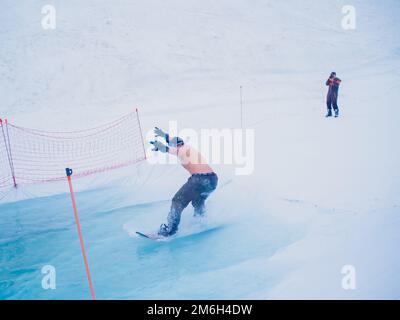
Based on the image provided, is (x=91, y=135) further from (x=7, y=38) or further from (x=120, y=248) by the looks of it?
(x=7, y=38)

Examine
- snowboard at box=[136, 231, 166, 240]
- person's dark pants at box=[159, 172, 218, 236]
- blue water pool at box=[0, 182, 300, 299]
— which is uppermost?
person's dark pants at box=[159, 172, 218, 236]

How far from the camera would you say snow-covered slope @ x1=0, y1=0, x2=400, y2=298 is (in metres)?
3.33

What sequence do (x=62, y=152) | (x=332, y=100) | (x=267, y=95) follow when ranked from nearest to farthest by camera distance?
(x=62, y=152) < (x=332, y=100) < (x=267, y=95)

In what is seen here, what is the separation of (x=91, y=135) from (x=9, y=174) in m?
1.92

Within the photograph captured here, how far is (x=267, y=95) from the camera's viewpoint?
9.73m

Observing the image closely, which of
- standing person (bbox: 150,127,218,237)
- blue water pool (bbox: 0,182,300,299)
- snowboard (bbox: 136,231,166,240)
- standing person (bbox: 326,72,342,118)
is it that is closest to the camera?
blue water pool (bbox: 0,182,300,299)

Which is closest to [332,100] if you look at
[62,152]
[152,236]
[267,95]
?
[267,95]

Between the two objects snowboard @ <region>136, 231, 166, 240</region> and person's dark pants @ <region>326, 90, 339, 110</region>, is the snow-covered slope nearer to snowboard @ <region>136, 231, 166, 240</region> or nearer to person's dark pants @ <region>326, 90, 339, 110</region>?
person's dark pants @ <region>326, 90, 339, 110</region>

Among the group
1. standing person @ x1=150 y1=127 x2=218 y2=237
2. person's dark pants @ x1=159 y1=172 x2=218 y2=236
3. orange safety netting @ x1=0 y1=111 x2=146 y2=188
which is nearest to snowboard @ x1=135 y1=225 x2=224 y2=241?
person's dark pants @ x1=159 y1=172 x2=218 y2=236

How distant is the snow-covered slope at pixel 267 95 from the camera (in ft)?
10.9

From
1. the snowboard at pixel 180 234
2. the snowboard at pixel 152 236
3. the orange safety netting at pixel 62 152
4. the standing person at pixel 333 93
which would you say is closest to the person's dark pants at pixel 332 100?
the standing person at pixel 333 93

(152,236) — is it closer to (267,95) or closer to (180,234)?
(180,234)

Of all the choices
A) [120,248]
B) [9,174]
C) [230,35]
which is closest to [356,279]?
[120,248]

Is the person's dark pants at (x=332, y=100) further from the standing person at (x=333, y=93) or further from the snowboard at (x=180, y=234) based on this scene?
the snowboard at (x=180, y=234)
